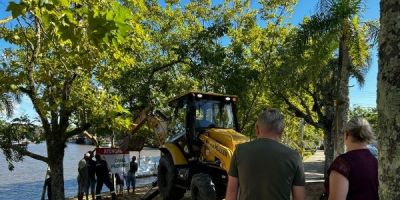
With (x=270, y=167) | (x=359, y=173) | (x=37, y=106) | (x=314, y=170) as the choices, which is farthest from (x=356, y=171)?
(x=314, y=170)

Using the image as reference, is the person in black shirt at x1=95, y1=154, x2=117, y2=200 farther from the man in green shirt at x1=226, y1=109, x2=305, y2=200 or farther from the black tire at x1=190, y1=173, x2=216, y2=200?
the man in green shirt at x1=226, y1=109, x2=305, y2=200

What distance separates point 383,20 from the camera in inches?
119

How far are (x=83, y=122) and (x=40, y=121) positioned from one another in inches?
71.0

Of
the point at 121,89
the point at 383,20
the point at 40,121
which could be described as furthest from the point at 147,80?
the point at 383,20

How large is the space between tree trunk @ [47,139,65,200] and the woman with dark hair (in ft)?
44.8

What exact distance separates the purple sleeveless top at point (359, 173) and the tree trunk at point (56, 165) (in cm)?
1373

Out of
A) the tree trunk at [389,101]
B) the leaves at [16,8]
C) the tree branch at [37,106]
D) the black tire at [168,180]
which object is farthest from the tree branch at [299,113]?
the tree trunk at [389,101]

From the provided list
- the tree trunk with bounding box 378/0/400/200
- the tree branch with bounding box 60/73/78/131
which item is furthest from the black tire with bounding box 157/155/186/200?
the tree trunk with bounding box 378/0/400/200

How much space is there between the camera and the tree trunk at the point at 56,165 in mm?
16406

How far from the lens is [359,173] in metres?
3.88

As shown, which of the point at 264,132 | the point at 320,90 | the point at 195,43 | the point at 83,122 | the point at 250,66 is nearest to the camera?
the point at 264,132

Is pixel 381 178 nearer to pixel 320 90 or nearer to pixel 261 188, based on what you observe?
pixel 261 188

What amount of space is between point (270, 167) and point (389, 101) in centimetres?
141

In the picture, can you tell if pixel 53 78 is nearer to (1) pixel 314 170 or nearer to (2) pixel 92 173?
(2) pixel 92 173
